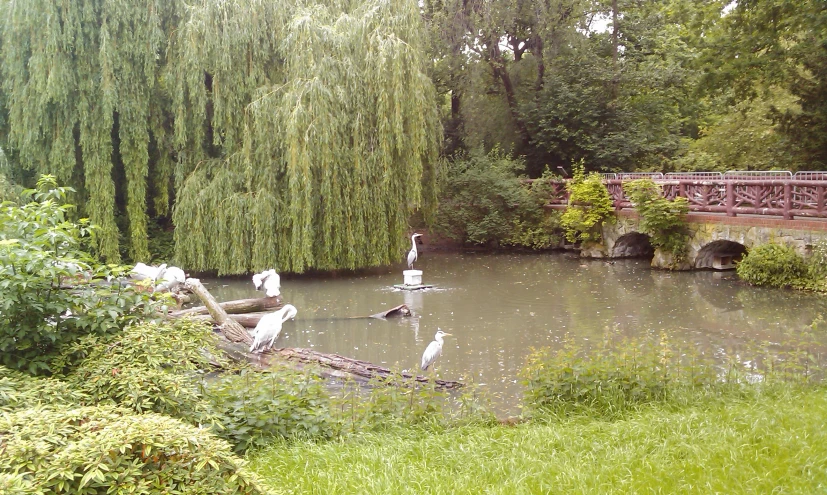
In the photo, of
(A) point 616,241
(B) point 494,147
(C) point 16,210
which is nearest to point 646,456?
(C) point 16,210

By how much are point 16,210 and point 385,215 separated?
12352mm

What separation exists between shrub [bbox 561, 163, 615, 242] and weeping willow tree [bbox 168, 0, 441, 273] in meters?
6.38

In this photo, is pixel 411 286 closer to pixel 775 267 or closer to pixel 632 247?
pixel 775 267

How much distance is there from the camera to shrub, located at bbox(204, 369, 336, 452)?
4.91 metres

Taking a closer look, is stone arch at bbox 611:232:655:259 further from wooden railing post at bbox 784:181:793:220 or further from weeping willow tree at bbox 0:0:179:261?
→ weeping willow tree at bbox 0:0:179:261

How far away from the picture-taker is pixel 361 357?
10070mm

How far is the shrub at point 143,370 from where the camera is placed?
409cm

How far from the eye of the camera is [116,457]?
286cm

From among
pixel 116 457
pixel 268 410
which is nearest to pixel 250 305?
pixel 268 410

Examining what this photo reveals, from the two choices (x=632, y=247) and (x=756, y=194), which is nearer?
(x=756, y=194)

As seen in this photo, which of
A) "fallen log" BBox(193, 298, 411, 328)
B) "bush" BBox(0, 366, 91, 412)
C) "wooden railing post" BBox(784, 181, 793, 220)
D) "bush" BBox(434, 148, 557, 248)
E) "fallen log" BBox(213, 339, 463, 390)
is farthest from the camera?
"bush" BBox(434, 148, 557, 248)

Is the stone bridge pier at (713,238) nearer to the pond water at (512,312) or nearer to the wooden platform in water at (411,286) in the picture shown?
the pond water at (512,312)

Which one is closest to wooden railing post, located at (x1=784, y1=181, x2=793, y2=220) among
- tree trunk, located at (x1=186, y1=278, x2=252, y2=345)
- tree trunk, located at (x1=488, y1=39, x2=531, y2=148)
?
tree trunk, located at (x1=186, y1=278, x2=252, y2=345)

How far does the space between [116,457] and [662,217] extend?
16.9m
